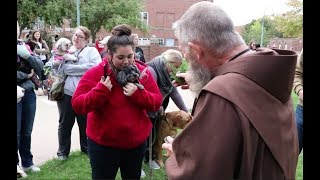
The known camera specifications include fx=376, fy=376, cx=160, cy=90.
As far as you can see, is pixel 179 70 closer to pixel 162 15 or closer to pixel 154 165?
pixel 154 165

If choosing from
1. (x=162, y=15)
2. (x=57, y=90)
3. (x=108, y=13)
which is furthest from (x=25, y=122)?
(x=162, y=15)

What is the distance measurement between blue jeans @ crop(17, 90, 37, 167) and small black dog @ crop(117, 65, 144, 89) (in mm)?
1998

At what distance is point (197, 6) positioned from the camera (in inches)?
74.9

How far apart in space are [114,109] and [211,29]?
57.8 inches

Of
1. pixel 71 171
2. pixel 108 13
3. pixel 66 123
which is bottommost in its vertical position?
pixel 71 171

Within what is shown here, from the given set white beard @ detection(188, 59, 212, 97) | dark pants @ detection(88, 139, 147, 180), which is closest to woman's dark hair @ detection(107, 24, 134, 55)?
dark pants @ detection(88, 139, 147, 180)

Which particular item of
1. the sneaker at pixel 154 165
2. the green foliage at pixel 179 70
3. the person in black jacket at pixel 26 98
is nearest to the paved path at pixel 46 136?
the person in black jacket at pixel 26 98

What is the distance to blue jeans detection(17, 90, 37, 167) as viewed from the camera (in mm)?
4613

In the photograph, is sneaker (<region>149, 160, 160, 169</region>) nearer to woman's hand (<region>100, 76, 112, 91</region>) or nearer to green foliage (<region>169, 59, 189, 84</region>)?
green foliage (<region>169, 59, 189, 84</region>)

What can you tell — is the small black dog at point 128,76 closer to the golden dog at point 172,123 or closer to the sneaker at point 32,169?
the golden dog at point 172,123

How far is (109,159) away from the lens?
311 centimetres

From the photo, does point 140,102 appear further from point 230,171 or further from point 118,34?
point 230,171

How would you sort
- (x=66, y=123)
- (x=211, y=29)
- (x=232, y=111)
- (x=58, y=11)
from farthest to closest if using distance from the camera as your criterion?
1. (x=58, y=11)
2. (x=66, y=123)
3. (x=211, y=29)
4. (x=232, y=111)

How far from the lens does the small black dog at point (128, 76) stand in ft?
9.90
